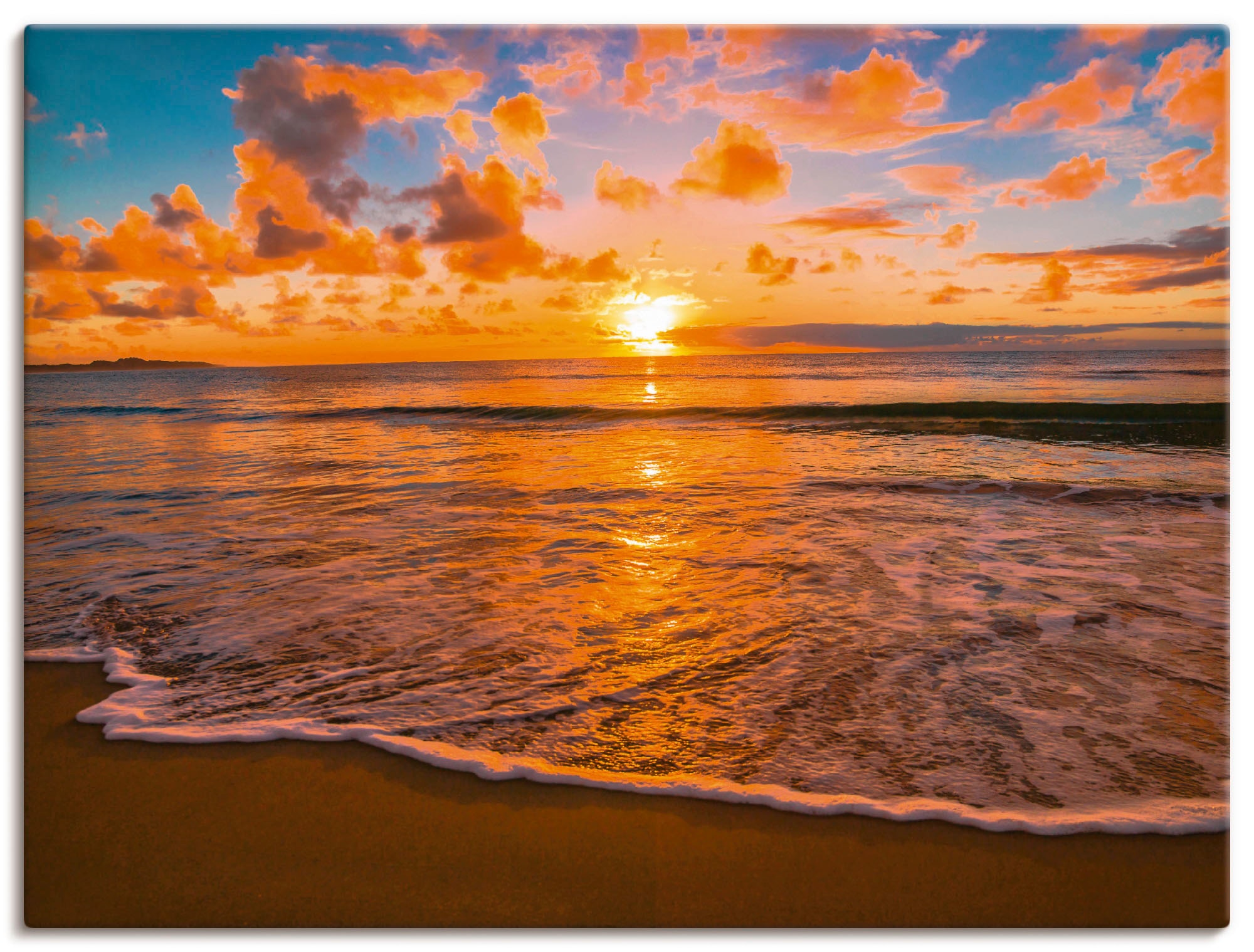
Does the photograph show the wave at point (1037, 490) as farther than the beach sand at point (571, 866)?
Yes

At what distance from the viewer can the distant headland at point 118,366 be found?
3.34 m

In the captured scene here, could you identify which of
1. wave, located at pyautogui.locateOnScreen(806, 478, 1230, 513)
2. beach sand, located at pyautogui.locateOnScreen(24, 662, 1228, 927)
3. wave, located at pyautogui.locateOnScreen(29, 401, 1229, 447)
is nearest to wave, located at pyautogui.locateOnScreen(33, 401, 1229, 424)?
wave, located at pyautogui.locateOnScreen(29, 401, 1229, 447)

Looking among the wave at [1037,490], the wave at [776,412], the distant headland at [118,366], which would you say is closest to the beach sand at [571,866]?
the distant headland at [118,366]

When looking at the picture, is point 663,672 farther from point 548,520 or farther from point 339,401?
point 339,401

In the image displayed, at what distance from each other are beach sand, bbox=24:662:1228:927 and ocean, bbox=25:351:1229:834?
0.31 feet

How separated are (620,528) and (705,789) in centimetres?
316

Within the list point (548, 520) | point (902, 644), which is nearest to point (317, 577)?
point (548, 520)

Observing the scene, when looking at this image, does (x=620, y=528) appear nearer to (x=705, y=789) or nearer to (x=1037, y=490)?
(x=705, y=789)

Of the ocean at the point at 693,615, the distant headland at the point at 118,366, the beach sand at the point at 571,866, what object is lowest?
the beach sand at the point at 571,866

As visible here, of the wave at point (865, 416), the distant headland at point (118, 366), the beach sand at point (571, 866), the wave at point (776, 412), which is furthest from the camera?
the wave at point (776, 412)

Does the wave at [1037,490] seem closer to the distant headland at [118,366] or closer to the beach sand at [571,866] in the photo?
the beach sand at [571,866]

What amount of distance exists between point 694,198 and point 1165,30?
8.92ft

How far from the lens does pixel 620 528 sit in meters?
5.35

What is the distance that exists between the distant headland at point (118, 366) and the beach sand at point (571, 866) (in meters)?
2.22
